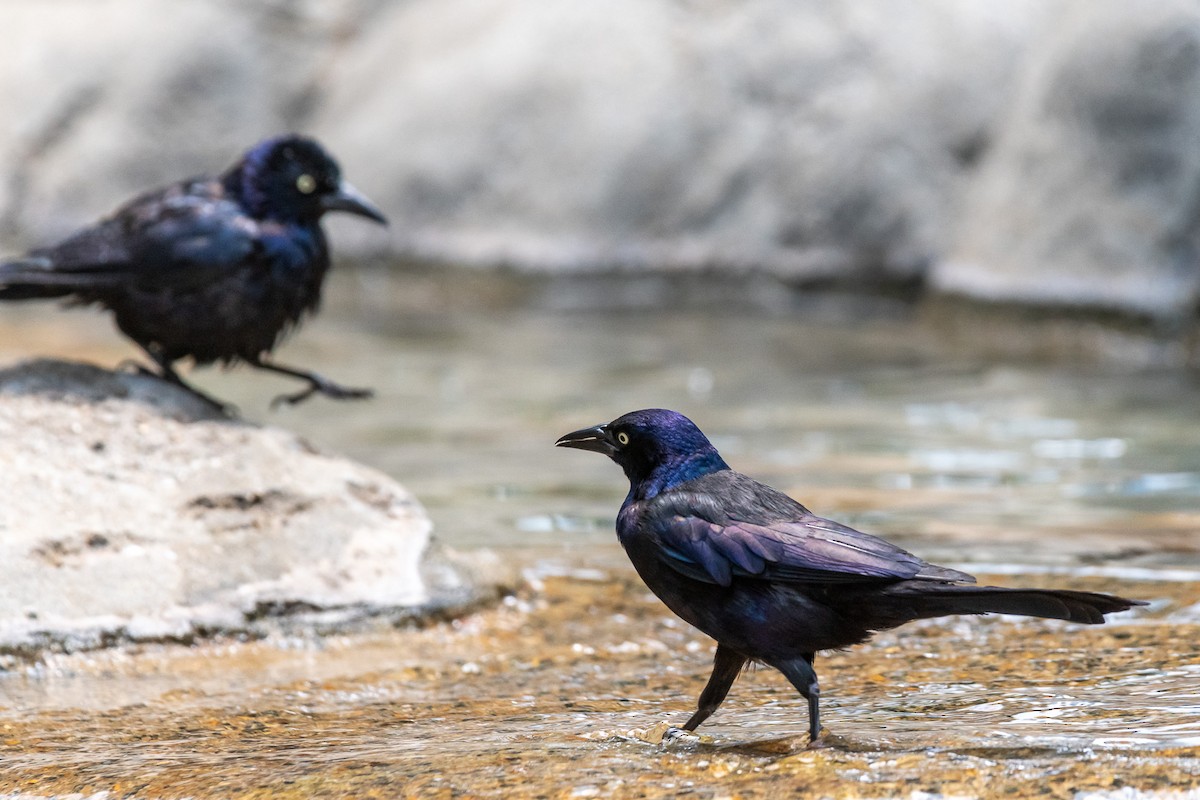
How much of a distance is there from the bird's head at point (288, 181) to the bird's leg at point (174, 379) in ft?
1.90

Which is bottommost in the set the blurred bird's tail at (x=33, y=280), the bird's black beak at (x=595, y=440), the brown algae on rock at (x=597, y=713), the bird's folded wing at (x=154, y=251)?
the brown algae on rock at (x=597, y=713)

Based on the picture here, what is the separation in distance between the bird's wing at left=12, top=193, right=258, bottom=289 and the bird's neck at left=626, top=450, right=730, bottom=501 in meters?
2.25

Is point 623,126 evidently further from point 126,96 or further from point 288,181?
point 288,181

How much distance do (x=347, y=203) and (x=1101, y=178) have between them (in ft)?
20.0

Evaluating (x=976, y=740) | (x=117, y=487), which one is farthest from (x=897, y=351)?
(x=976, y=740)

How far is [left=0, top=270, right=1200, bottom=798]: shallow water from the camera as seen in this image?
9.01ft

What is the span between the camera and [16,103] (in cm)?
1279

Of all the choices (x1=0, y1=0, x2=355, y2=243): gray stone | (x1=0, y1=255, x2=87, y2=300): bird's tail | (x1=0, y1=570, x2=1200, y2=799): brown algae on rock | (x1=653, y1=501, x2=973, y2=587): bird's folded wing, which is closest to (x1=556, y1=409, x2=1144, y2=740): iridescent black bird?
(x1=653, y1=501, x2=973, y2=587): bird's folded wing

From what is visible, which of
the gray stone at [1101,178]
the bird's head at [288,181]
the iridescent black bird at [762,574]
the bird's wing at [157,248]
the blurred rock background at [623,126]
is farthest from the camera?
the blurred rock background at [623,126]

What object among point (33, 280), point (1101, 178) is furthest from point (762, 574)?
point (1101, 178)

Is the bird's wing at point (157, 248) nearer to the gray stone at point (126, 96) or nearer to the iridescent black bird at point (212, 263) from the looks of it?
the iridescent black bird at point (212, 263)

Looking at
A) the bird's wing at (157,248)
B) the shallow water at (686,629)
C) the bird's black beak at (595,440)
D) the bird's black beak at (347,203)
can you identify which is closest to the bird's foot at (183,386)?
the bird's wing at (157,248)

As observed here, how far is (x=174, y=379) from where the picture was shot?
512 cm

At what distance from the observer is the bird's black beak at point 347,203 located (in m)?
5.19
